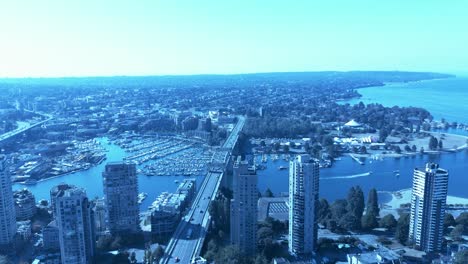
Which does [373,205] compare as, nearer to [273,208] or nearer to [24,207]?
[273,208]

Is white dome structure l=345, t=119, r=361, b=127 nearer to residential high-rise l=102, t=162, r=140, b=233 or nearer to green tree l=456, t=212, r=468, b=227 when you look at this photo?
green tree l=456, t=212, r=468, b=227

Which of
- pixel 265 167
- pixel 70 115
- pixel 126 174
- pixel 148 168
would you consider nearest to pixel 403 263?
pixel 126 174

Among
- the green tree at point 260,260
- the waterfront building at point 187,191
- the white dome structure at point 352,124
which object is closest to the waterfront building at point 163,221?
the waterfront building at point 187,191

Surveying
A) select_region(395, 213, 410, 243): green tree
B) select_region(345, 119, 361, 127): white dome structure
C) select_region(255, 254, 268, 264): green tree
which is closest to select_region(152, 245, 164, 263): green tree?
select_region(255, 254, 268, 264): green tree

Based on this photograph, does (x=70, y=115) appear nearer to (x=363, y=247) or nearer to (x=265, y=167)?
(x=265, y=167)

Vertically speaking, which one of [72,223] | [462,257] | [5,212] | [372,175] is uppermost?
[72,223]

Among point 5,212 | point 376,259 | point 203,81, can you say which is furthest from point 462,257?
point 203,81
